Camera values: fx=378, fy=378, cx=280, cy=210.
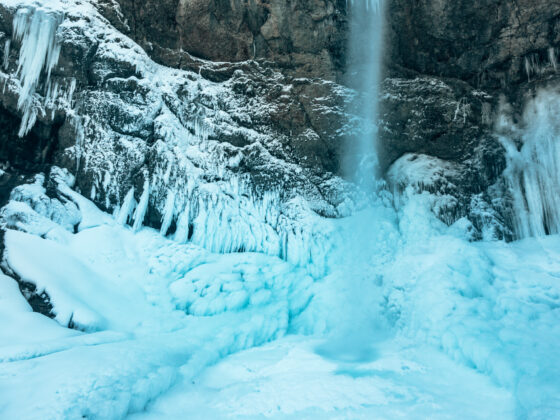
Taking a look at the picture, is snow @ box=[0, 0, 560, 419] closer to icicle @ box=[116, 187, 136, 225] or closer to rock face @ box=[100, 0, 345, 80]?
icicle @ box=[116, 187, 136, 225]

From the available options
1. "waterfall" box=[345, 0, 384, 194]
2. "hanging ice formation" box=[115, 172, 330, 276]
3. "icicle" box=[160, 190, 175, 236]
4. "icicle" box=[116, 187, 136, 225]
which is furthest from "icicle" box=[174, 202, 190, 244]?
"waterfall" box=[345, 0, 384, 194]

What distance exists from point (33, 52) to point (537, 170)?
1368 cm

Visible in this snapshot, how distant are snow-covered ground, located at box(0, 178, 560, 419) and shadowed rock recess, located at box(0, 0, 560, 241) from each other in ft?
3.67

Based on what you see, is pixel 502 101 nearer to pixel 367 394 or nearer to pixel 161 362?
pixel 367 394

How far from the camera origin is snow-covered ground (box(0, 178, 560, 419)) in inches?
211

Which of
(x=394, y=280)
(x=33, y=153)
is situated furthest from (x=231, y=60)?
(x=394, y=280)

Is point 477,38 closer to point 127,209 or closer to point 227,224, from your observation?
point 227,224

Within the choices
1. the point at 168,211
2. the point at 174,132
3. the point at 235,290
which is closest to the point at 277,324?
the point at 235,290

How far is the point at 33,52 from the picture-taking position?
10.1m

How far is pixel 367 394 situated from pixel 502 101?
30.2ft

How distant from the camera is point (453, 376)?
6.19 m

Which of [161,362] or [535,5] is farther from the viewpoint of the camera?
[535,5]

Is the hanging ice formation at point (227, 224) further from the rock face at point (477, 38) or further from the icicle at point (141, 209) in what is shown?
the rock face at point (477, 38)

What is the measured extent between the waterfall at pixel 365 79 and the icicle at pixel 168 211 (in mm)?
5285
